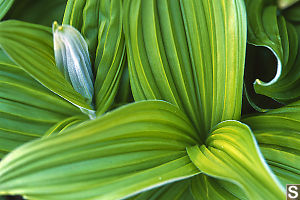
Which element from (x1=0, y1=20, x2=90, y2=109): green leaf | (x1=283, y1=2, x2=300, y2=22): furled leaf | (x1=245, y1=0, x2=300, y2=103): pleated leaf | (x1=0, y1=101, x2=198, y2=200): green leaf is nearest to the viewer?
(x1=0, y1=101, x2=198, y2=200): green leaf

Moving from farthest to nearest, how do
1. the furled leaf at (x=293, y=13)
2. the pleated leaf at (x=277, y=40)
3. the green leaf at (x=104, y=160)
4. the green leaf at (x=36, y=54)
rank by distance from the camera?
the furled leaf at (x=293, y=13)
the pleated leaf at (x=277, y=40)
the green leaf at (x=36, y=54)
the green leaf at (x=104, y=160)

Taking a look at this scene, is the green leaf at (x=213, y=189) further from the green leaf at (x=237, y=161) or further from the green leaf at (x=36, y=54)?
the green leaf at (x=36, y=54)

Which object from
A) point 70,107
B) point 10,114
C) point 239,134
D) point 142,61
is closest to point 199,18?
point 142,61

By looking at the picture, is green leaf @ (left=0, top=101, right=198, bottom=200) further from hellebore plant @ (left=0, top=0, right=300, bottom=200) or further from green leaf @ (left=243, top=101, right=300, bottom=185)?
green leaf @ (left=243, top=101, right=300, bottom=185)

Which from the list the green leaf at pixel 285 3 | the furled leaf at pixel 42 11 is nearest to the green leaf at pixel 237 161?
the green leaf at pixel 285 3

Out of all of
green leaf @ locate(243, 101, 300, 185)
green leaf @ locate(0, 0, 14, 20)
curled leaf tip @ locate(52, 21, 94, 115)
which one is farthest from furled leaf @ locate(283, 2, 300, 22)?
green leaf @ locate(0, 0, 14, 20)

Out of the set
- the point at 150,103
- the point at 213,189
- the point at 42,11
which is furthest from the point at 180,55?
the point at 42,11
